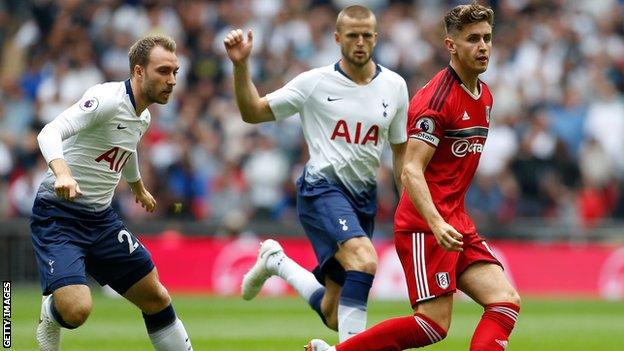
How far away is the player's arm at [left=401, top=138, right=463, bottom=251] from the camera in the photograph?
833cm

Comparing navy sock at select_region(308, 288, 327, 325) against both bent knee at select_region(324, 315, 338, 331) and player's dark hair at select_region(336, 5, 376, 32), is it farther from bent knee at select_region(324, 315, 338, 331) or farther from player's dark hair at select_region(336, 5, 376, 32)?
player's dark hair at select_region(336, 5, 376, 32)

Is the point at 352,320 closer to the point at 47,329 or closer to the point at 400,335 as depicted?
the point at 400,335

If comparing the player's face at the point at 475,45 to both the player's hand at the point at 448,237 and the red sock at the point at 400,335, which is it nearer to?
the player's hand at the point at 448,237

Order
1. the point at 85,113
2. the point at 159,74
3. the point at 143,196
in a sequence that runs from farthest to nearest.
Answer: the point at 143,196 → the point at 159,74 → the point at 85,113

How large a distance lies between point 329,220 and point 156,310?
5.82 ft

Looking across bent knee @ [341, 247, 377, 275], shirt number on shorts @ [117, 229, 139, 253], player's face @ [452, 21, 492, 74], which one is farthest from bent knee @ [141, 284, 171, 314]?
player's face @ [452, 21, 492, 74]

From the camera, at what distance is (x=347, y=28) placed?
11.0 meters

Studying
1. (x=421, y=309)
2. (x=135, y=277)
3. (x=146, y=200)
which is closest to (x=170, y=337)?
(x=135, y=277)

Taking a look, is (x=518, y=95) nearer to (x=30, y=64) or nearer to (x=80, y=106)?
(x=30, y=64)

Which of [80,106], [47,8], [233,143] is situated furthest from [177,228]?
[80,106]

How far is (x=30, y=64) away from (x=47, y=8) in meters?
Result: 1.22

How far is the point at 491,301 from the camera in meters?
8.71

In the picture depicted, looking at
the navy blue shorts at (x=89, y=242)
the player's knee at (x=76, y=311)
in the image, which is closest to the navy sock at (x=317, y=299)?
the navy blue shorts at (x=89, y=242)

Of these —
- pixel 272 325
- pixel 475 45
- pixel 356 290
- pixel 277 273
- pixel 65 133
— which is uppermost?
pixel 475 45
